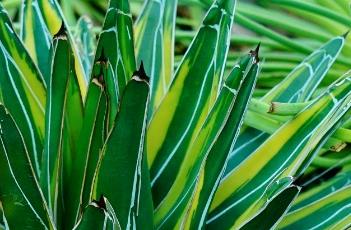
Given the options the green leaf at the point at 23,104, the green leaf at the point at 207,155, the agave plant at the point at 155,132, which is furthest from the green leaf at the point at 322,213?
the green leaf at the point at 23,104

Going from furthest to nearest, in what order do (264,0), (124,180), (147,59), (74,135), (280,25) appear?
(280,25) → (264,0) → (147,59) → (74,135) → (124,180)

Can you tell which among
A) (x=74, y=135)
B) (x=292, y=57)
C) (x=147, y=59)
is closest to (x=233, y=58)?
(x=292, y=57)

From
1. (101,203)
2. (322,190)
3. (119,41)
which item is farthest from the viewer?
(322,190)

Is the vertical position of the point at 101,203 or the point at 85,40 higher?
the point at 85,40

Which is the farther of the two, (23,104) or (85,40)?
(85,40)

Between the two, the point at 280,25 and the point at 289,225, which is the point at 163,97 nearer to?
the point at 289,225

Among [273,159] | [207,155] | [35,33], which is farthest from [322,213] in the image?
[35,33]

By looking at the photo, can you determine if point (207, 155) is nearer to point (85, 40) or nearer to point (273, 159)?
point (273, 159)

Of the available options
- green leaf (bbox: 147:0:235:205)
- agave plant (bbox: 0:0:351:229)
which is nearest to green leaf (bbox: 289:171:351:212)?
agave plant (bbox: 0:0:351:229)
